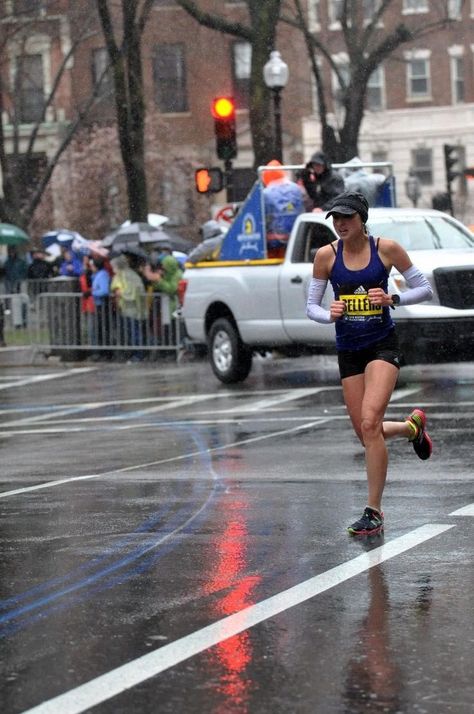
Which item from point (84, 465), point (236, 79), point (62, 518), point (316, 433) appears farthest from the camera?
point (236, 79)

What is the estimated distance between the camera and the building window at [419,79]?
61.1m

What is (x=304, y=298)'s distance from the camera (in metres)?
19.2

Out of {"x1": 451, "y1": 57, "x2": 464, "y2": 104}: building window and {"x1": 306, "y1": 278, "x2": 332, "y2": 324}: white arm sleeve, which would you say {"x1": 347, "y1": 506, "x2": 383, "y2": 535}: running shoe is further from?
{"x1": 451, "y1": 57, "x2": 464, "y2": 104}: building window

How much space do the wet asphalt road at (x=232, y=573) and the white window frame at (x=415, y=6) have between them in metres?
44.5

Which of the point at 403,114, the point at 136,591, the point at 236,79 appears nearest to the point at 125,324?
the point at 136,591

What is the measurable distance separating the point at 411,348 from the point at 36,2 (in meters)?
26.7

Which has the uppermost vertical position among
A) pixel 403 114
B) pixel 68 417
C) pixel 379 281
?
pixel 403 114

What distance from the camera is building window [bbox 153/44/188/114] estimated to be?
56.9 m

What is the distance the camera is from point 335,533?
349 inches

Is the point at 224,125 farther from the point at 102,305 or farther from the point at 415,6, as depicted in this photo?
the point at 415,6

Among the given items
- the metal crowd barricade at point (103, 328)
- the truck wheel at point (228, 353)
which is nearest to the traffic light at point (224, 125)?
the metal crowd barricade at point (103, 328)

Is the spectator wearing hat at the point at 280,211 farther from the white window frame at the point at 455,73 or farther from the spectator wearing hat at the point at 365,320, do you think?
the white window frame at the point at 455,73

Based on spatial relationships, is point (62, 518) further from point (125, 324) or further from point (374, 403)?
point (125, 324)

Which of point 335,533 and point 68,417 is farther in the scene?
point 68,417
